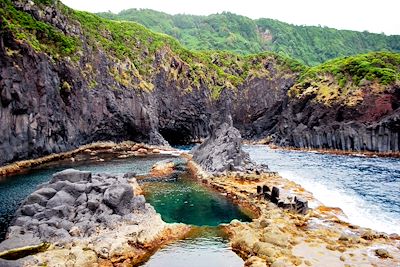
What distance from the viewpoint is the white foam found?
125ft

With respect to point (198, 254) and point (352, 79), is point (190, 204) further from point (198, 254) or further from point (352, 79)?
point (352, 79)

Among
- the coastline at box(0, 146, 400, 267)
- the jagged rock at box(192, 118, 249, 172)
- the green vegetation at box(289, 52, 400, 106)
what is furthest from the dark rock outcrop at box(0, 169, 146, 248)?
the green vegetation at box(289, 52, 400, 106)

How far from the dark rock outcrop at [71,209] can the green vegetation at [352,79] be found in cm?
8431

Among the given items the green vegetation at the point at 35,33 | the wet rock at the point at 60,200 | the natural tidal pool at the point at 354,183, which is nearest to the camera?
the wet rock at the point at 60,200

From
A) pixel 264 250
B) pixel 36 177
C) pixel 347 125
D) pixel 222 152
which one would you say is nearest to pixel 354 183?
pixel 222 152

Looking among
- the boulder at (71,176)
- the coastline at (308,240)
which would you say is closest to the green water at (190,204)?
the coastline at (308,240)

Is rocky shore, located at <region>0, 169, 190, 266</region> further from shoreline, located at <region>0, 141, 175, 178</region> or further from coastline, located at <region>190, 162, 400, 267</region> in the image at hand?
shoreline, located at <region>0, 141, 175, 178</region>

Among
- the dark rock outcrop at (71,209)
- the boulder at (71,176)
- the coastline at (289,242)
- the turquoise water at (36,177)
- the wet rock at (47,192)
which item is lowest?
the coastline at (289,242)

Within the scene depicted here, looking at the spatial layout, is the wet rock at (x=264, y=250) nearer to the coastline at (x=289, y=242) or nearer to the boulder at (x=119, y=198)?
the coastline at (x=289, y=242)

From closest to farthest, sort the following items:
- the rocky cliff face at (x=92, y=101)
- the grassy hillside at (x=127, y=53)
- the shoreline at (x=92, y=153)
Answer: the shoreline at (x=92, y=153)
the rocky cliff face at (x=92, y=101)
the grassy hillside at (x=127, y=53)

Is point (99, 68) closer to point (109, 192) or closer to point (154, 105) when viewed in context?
point (154, 105)

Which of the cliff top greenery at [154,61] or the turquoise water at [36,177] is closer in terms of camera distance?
the turquoise water at [36,177]

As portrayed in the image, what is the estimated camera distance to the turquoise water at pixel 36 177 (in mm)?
41000

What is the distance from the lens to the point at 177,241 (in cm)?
3325
